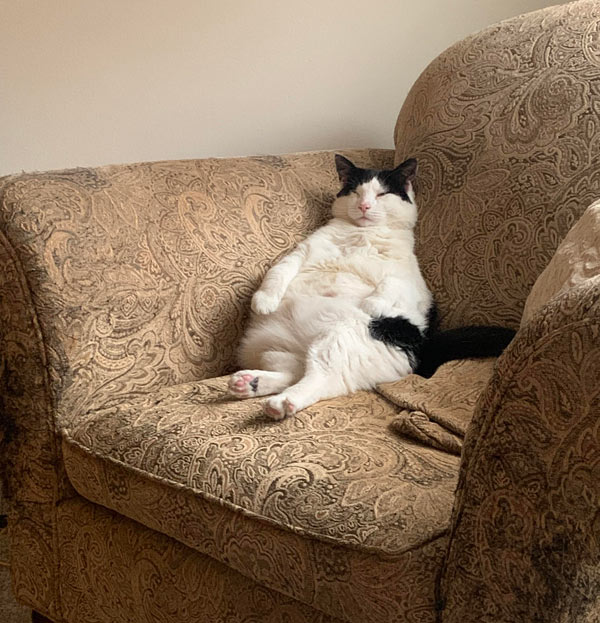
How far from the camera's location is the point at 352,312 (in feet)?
5.32

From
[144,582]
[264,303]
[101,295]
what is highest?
[101,295]

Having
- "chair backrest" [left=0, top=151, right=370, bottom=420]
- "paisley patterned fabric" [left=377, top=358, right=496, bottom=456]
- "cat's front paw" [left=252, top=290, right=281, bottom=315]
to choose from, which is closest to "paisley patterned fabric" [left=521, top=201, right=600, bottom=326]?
"paisley patterned fabric" [left=377, top=358, right=496, bottom=456]

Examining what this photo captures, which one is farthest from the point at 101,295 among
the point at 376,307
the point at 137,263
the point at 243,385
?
the point at 376,307

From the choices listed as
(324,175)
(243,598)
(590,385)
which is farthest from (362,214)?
(590,385)

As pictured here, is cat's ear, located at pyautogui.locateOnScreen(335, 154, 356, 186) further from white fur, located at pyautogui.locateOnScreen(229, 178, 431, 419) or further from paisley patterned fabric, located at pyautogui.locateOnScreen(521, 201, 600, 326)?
paisley patterned fabric, located at pyautogui.locateOnScreen(521, 201, 600, 326)

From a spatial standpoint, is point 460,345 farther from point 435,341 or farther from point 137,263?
point 137,263

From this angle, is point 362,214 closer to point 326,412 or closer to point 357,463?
point 326,412

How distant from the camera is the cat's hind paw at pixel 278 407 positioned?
4.19 ft

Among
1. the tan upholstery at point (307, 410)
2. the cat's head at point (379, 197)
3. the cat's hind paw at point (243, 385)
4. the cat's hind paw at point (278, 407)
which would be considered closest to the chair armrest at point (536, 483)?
the tan upholstery at point (307, 410)

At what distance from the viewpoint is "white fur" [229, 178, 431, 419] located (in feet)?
4.85

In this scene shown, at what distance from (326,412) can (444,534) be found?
412 millimetres

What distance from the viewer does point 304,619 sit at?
1102 millimetres

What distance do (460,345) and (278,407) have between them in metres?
0.44

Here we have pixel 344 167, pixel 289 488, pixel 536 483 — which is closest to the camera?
pixel 536 483
